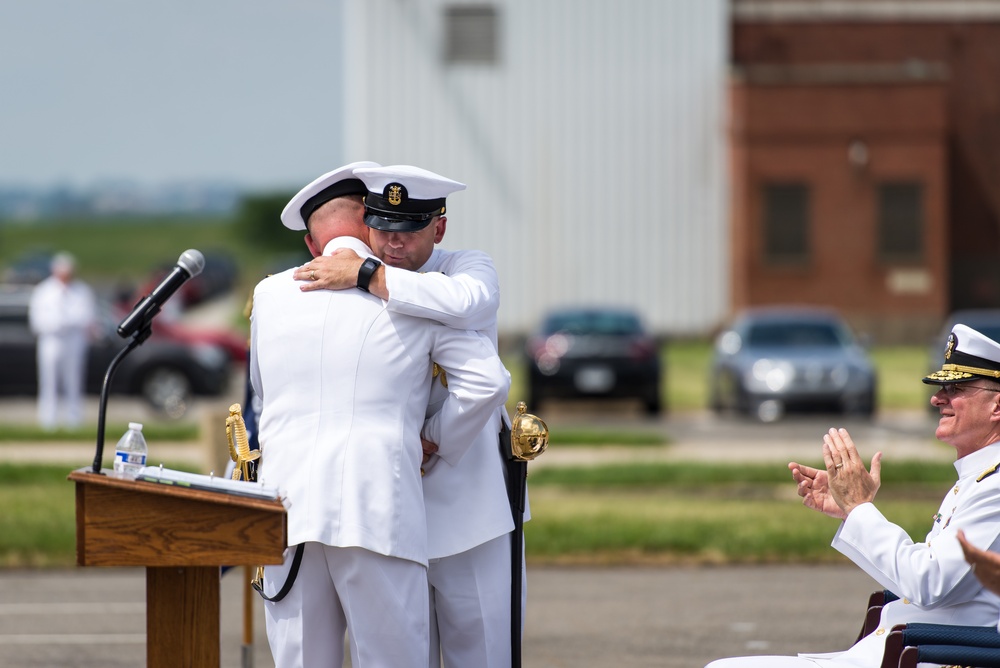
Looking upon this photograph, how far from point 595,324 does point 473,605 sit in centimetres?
1907

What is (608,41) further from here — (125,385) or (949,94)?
(125,385)

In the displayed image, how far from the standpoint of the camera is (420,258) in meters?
4.30

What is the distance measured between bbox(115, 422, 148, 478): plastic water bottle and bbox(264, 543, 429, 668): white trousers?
510 mm

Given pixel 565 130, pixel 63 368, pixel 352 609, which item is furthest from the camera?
pixel 565 130

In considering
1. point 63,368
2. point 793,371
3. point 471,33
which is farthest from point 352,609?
point 471,33

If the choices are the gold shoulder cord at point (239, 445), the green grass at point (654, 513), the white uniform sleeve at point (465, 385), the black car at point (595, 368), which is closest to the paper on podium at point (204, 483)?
the gold shoulder cord at point (239, 445)

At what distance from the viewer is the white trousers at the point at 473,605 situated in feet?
14.0

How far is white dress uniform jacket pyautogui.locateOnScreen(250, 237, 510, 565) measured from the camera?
12.9 ft

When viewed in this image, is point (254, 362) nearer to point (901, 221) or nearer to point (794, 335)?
point (794, 335)

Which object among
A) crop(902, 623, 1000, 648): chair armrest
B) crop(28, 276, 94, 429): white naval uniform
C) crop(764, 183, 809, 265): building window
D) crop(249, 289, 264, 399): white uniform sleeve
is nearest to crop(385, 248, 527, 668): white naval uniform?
crop(249, 289, 264, 399): white uniform sleeve

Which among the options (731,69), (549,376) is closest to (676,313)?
(731,69)

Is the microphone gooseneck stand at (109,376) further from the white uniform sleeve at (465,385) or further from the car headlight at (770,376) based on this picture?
the car headlight at (770,376)

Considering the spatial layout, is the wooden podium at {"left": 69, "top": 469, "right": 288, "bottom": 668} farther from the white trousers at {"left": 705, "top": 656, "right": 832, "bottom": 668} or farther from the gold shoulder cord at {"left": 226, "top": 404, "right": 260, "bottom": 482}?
the white trousers at {"left": 705, "top": 656, "right": 832, "bottom": 668}

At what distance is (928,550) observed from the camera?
3932 millimetres
